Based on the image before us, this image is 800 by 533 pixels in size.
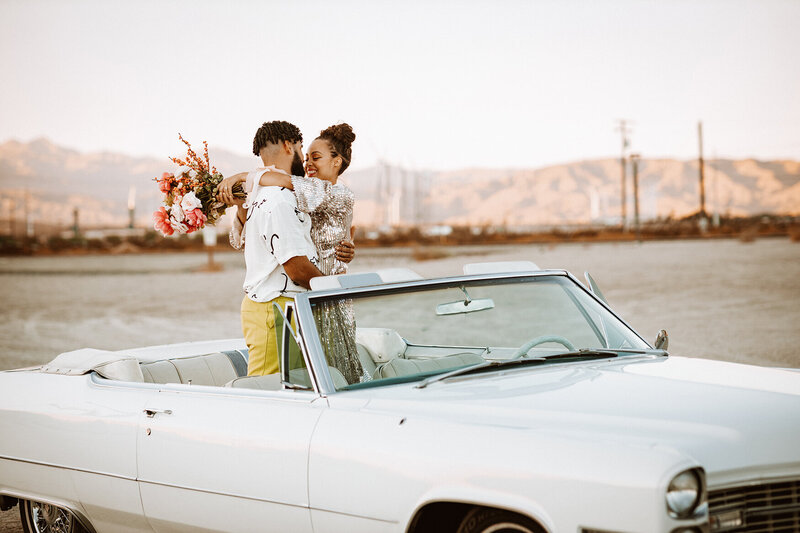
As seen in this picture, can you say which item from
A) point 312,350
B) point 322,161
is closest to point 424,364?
point 312,350

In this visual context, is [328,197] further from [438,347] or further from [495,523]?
[495,523]

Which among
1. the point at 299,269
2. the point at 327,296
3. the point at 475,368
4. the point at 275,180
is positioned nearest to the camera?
the point at 475,368

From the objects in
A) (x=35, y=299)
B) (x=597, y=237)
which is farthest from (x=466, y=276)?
(x=597, y=237)

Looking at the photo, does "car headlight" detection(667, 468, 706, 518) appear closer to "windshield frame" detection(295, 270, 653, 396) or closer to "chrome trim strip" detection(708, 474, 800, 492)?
"chrome trim strip" detection(708, 474, 800, 492)

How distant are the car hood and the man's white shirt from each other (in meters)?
1.27

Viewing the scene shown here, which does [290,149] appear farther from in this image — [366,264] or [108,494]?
[366,264]

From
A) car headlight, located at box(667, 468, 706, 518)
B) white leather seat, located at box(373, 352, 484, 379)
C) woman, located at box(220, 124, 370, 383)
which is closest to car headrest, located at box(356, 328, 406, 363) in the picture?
white leather seat, located at box(373, 352, 484, 379)

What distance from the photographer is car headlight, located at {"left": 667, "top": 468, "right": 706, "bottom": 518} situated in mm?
2740

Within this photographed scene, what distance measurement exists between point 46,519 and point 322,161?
7.70ft

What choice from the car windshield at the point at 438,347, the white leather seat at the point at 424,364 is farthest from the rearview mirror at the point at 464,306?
the white leather seat at the point at 424,364

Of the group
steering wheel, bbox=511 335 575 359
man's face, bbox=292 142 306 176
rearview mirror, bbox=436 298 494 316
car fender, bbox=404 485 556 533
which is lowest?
car fender, bbox=404 485 556 533

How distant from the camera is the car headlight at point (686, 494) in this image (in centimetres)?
274

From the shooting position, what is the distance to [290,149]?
5.01 m

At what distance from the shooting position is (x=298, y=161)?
5066mm
